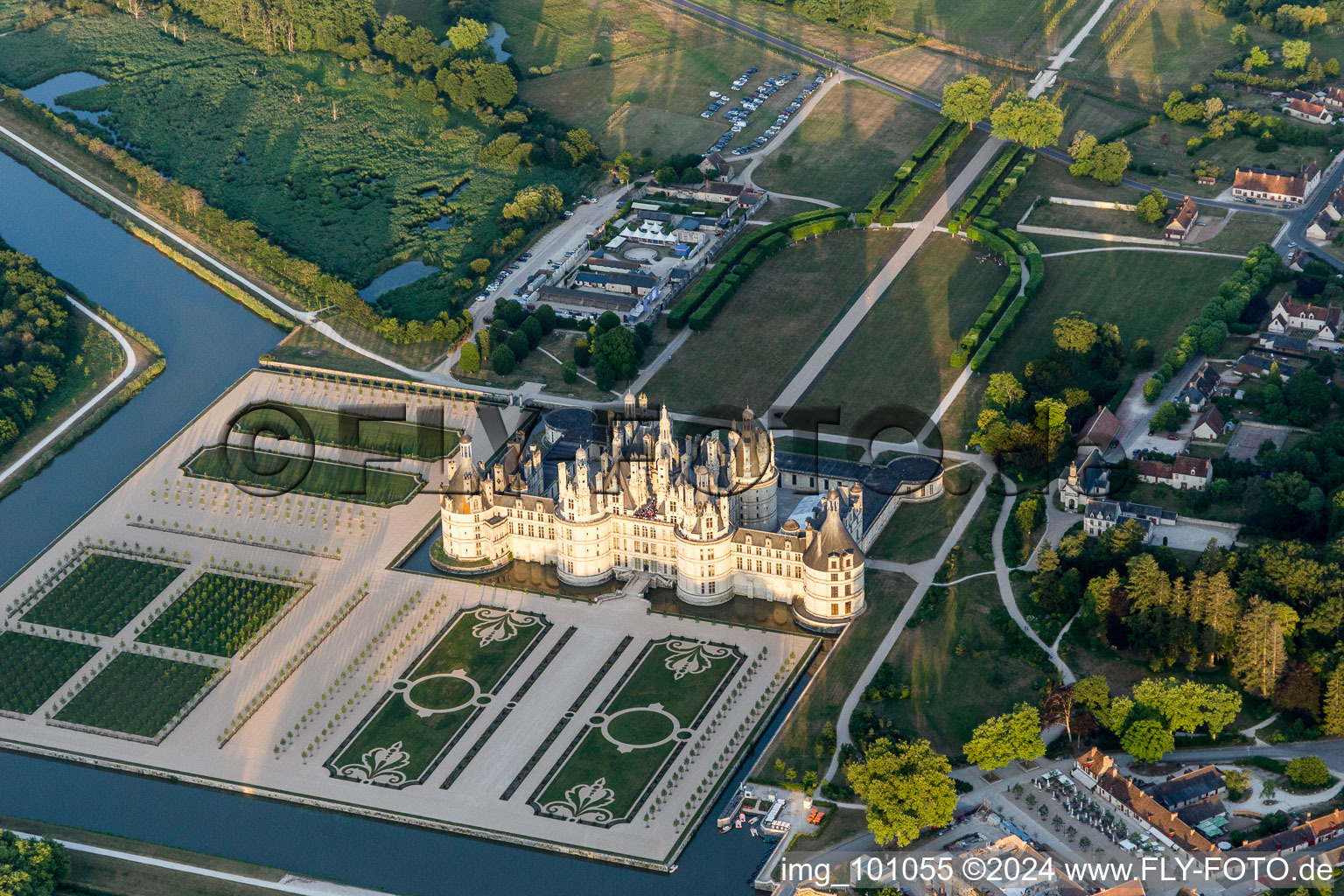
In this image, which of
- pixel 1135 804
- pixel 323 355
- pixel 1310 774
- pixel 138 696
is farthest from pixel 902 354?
pixel 138 696

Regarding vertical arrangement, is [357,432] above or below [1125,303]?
below

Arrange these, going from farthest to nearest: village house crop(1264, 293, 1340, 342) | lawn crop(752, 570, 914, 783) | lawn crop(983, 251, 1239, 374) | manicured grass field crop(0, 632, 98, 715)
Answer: lawn crop(983, 251, 1239, 374)
village house crop(1264, 293, 1340, 342)
manicured grass field crop(0, 632, 98, 715)
lawn crop(752, 570, 914, 783)

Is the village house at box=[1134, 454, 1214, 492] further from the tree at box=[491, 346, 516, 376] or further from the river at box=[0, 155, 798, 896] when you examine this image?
the tree at box=[491, 346, 516, 376]

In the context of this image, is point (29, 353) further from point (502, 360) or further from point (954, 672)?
point (954, 672)

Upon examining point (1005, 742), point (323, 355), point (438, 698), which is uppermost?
point (1005, 742)

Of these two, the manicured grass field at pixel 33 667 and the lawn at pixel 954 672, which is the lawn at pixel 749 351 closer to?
the lawn at pixel 954 672

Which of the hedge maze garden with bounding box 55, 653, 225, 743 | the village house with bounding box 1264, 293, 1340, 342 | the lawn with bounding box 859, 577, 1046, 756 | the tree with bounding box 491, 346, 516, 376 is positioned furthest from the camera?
the tree with bounding box 491, 346, 516, 376

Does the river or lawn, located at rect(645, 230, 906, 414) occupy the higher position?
lawn, located at rect(645, 230, 906, 414)

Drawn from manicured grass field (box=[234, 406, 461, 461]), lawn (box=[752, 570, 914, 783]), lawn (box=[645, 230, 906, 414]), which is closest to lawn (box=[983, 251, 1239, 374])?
lawn (box=[645, 230, 906, 414])

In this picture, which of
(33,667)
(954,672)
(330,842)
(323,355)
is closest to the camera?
(330,842)
